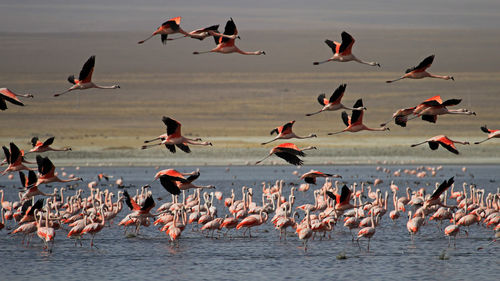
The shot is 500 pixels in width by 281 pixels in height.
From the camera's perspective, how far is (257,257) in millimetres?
17125

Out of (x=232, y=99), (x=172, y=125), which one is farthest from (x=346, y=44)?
(x=232, y=99)

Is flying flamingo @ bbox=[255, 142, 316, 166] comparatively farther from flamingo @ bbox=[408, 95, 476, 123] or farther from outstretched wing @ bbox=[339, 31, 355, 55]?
flamingo @ bbox=[408, 95, 476, 123]

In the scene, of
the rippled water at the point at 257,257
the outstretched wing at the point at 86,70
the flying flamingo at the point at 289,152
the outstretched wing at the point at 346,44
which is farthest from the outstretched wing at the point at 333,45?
the outstretched wing at the point at 86,70

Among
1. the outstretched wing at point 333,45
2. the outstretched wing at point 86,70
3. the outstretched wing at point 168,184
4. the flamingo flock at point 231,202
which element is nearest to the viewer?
the flamingo flock at point 231,202

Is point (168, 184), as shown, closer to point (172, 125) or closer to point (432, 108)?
point (172, 125)

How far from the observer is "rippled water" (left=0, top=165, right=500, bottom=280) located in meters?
15.3

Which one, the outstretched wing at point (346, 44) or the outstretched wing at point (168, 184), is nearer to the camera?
the outstretched wing at point (346, 44)

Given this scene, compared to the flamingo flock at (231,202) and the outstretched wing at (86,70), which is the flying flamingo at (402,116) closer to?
the flamingo flock at (231,202)

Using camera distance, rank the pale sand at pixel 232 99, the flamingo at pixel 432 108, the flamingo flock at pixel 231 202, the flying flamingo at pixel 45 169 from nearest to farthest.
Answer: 1. the flamingo at pixel 432 108
2. the flamingo flock at pixel 231 202
3. the flying flamingo at pixel 45 169
4. the pale sand at pixel 232 99

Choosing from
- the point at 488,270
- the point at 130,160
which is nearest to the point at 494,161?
the point at 130,160

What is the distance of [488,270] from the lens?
1528 cm

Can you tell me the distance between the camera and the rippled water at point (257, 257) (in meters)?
15.3

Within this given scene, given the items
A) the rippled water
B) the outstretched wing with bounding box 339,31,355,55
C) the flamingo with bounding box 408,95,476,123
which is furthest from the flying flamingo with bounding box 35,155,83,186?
the flamingo with bounding box 408,95,476,123

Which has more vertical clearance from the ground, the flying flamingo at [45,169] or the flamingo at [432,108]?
the flamingo at [432,108]
